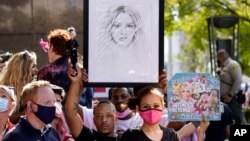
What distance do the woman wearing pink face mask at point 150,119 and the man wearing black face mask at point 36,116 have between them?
0.71m

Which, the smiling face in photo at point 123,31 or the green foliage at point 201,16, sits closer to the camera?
the smiling face in photo at point 123,31

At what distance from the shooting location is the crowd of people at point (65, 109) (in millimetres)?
6508

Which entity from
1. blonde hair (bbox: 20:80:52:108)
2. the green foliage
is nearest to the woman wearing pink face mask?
blonde hair (bbox: 20:80:52:108)

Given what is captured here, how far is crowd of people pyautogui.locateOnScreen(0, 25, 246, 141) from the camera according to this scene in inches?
256

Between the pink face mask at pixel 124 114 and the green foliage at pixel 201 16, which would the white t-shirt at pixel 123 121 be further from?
the green foliage at pixel 201 16

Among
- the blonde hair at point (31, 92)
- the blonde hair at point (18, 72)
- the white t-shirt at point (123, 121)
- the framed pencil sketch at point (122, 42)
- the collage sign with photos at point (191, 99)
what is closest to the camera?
the blonde hair at point (31, 92)

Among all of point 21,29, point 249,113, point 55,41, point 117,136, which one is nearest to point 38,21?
point 21,29

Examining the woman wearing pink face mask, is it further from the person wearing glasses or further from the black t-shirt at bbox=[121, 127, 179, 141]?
the person wearing glasses

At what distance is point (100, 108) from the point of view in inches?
296

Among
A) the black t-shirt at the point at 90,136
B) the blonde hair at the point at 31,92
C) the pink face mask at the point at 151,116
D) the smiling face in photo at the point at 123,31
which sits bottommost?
the black t-shirt at the point at 90,136

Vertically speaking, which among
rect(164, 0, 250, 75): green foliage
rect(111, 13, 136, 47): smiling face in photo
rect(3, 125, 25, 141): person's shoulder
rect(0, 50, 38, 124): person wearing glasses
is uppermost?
rect(164, 0, 250, 75): green foliage

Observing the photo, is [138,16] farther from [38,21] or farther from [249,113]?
[249,113]

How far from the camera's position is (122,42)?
24.7 ft

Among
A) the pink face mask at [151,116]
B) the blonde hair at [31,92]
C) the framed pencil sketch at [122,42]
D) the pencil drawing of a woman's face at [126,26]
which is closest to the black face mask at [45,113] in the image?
the blonde hair at [31,92]
